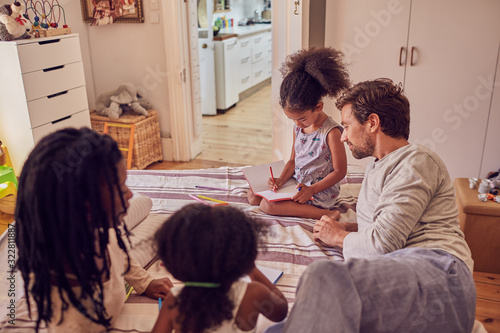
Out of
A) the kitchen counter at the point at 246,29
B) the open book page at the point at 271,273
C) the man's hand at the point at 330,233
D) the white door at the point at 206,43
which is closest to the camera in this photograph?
the open book page at the point at 271,273

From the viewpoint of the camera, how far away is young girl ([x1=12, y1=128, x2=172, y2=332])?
0.86 metres

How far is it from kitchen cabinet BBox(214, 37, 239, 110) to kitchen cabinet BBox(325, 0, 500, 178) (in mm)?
1946

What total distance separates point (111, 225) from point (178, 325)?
0.27 metres

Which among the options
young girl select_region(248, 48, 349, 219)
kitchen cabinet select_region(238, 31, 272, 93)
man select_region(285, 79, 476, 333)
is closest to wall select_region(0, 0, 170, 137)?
young girl select_region(248, 48, 349, 219)

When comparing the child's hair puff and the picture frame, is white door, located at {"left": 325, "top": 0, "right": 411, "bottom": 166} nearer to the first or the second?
the child's hair puff

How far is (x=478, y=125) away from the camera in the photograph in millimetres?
2652

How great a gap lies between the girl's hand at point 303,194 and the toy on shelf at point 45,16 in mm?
1906

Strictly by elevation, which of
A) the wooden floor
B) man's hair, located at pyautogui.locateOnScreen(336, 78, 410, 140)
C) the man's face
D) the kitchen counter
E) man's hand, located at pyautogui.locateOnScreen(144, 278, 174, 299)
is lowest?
the wooden floor


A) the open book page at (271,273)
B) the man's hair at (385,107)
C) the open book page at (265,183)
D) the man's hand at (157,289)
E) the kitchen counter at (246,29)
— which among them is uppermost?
the kitchen counter at (246,29)

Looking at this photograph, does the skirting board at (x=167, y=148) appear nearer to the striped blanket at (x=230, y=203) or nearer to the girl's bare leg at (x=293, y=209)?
the striped blanket at (x=230, y=203)

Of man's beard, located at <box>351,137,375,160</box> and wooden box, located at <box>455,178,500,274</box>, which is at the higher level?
man's beard, located at <box>351,137,375,160</box>

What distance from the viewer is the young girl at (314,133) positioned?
181 centimetres

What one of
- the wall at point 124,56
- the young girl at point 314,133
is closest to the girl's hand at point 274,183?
the young girl at point 314,133

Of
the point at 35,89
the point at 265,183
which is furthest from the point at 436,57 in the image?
the point at 35,89
